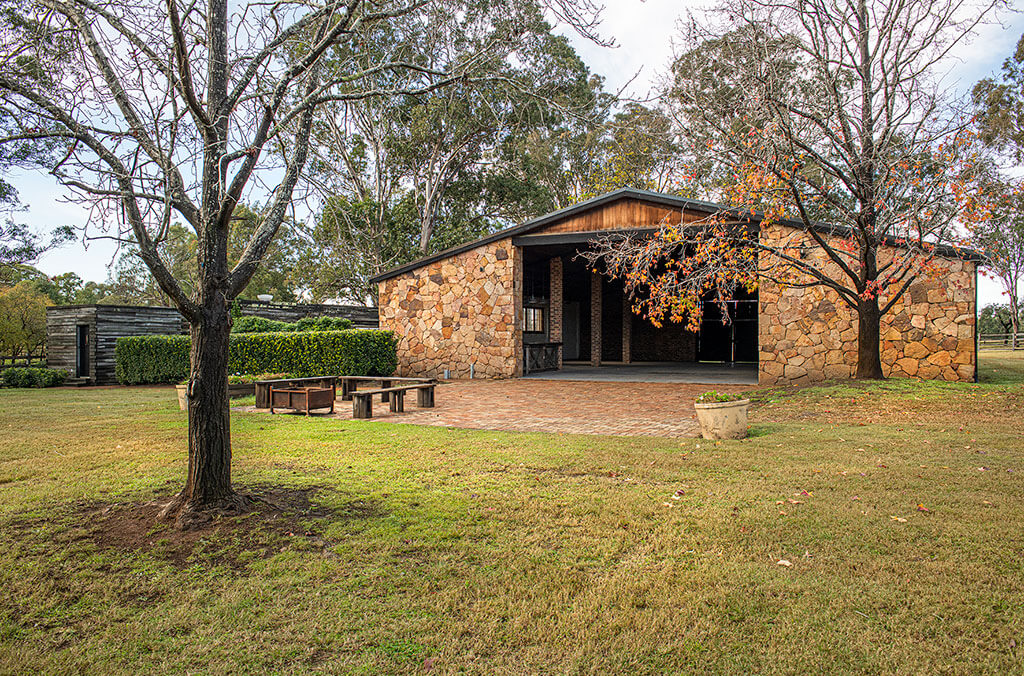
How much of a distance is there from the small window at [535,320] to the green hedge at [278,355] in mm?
6101

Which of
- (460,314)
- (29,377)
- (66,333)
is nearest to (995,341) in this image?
(460,314)

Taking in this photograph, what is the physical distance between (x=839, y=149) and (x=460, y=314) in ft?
29.5

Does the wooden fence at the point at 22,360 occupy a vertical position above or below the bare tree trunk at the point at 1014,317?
below

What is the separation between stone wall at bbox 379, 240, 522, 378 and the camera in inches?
567

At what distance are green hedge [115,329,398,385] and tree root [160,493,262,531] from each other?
9.23m

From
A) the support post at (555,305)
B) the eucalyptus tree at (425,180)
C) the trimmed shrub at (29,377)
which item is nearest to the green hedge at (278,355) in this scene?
the trimmed shrub at (29,377)

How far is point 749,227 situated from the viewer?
1207 centimetres

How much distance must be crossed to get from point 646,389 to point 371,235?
51.4 feet

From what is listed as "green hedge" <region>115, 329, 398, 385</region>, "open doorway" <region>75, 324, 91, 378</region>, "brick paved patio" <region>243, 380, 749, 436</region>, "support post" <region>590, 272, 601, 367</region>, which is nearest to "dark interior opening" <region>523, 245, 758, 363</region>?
"support post" <region>590, 272, 601, 367</region>

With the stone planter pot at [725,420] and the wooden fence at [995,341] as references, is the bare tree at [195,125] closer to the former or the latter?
the stone planter pot at [725,420]

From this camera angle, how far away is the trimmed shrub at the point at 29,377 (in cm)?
1476

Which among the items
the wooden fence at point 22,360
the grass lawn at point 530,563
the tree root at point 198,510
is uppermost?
the wooden fence at point 22,360

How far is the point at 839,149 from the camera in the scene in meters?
9.95

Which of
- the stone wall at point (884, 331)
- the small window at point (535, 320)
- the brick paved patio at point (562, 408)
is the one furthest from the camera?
the small window at point (535, 320)
